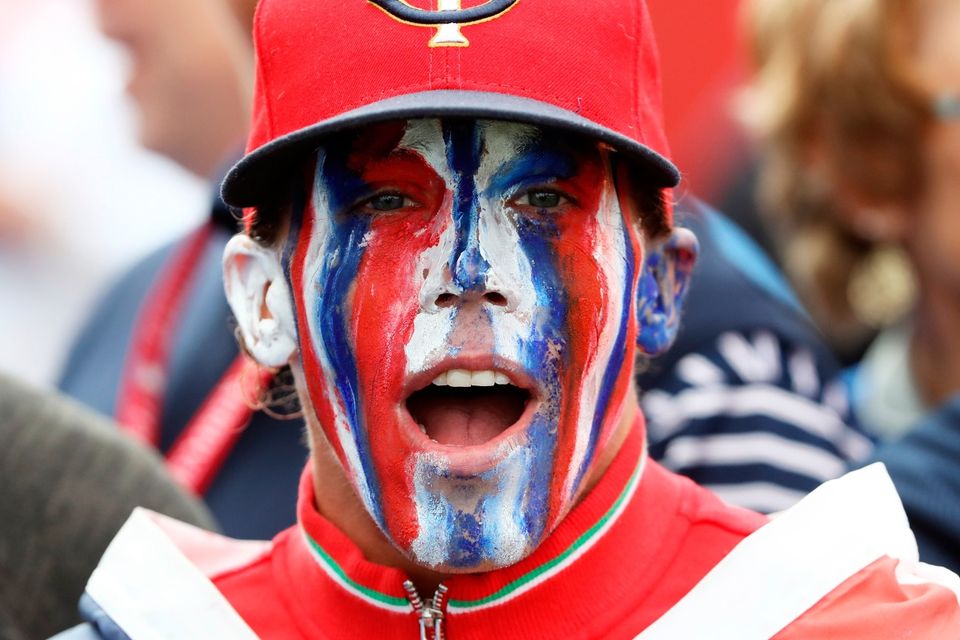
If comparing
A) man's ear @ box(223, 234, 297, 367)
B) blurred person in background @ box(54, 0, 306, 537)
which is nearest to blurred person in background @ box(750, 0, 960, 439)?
blurred person in background @ box(54, 0, 306, 537)

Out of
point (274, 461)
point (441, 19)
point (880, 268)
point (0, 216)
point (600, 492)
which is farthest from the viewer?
point (0, 216)

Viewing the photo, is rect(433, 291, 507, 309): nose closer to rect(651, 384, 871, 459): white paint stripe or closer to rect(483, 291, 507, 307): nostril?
rect(483, 291, 507, 307): nostril

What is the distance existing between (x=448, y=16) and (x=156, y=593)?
0.87m

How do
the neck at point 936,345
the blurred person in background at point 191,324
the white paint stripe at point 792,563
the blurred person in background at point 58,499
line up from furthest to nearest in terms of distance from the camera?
the neck at point 936,345
the blurred person in background at point 191,324
the blurred person in background at point 58,499
the white paint stripe at point 792,563

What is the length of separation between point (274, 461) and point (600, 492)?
1.32 m

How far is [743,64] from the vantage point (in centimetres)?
596

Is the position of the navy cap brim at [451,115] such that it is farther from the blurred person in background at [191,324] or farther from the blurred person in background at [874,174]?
the blurred person in background at [874,174]

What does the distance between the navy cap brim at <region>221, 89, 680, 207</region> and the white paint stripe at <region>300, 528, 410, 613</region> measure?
52 cm

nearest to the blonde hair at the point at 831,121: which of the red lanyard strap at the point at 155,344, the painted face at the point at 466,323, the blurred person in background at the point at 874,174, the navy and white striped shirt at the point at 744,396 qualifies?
the blurred person in background at the point at 874,174

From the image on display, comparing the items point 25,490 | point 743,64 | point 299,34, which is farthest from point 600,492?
point 743,64

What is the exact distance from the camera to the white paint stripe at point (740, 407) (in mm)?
3254

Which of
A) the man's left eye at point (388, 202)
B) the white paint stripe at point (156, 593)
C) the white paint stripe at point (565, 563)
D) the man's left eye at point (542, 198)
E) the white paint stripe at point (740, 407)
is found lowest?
the white paint stripe at point (740, 407)

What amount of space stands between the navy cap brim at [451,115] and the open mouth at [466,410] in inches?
12.7

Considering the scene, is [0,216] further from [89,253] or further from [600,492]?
[600,492]
